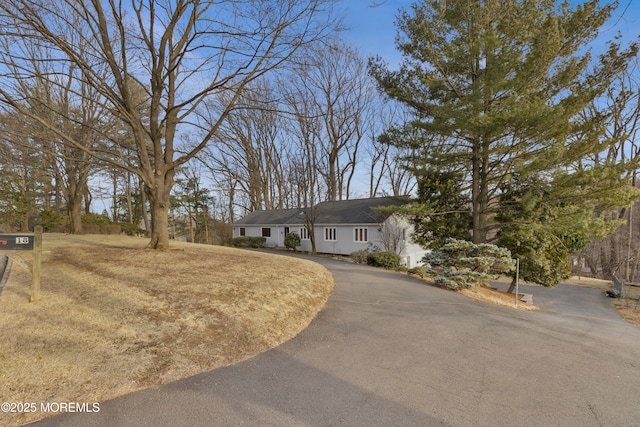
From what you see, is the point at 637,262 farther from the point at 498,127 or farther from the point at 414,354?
the point at 414,354

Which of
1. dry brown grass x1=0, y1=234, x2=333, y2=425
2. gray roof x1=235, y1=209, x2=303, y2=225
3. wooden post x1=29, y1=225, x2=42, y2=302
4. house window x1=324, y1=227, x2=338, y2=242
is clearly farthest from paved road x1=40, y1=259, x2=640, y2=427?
gray roof x1=235, y1=209, x2=303, y2=225

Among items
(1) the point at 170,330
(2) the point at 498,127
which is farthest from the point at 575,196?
(1) the point at 170,330

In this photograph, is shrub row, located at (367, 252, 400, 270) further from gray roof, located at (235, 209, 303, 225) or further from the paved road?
gray roof, located at (235, 209, 303, 225)

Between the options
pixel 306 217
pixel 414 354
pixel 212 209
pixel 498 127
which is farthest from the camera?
pixel 212 209

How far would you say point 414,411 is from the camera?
9.75ft

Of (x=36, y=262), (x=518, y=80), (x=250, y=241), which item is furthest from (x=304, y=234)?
(x=36, y=262)

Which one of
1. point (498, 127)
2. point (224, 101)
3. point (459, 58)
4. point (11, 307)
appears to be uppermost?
point (459, 58)

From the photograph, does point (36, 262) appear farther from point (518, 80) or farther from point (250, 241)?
point (250, 241)

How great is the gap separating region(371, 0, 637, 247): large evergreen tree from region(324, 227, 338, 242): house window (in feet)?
36.9

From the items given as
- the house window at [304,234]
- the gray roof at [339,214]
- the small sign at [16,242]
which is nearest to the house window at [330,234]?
the gray roof at [339,214]

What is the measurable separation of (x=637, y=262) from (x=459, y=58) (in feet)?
81.3

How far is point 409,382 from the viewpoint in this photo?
3523mm

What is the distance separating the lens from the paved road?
285 centimetres

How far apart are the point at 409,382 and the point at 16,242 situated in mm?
6188
